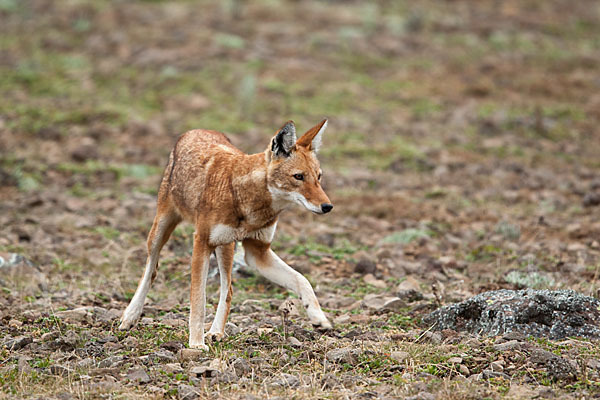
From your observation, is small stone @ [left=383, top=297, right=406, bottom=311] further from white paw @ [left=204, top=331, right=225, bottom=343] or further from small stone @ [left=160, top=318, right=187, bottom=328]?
small stone @ [left=160, top=318, right=187, bottom=328]

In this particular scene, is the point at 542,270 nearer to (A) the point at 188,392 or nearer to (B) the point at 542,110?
(A) the point at 188,392

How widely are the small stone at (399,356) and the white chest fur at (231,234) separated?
1417mm

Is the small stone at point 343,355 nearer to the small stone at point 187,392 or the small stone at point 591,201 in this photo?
the small stone at point 187,392

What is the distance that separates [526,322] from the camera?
6.54 m

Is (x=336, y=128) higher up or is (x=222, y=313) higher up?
(x=222, y=313)

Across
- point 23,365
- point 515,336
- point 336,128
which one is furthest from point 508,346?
point 336,128

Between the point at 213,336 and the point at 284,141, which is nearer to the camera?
the point at 284,141

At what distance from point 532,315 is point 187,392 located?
3.13 m

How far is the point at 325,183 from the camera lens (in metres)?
13.1

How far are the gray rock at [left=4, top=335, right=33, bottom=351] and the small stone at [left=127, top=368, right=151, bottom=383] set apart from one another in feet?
3.97

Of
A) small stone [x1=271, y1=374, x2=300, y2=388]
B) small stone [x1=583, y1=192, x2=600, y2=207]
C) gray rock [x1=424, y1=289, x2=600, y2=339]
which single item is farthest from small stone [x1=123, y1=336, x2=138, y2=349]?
small stone [x1=583, y1=192, x2=600, y2=207]

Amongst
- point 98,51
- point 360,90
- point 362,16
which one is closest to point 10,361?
point 360,90

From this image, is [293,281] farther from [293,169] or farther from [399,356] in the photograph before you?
[399,356]

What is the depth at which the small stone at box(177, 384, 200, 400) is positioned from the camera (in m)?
5.27
